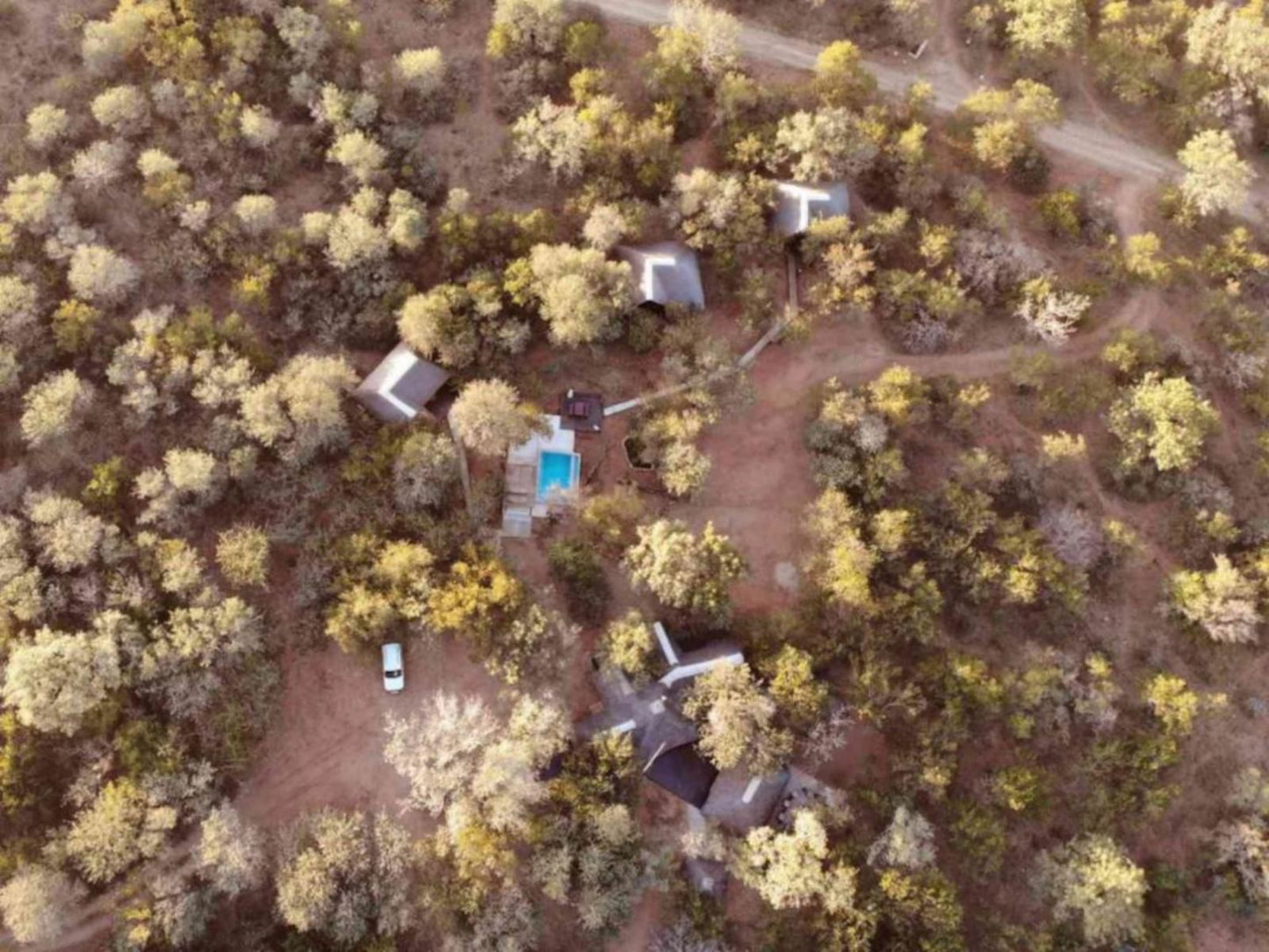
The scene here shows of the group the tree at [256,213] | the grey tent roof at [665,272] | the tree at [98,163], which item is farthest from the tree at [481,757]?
the tree at [98,163]

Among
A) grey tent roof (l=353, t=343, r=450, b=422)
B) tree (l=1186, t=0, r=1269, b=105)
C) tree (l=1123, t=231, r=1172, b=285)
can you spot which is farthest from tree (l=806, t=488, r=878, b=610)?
tree (l=1186, t=0, r=1269, b=105)

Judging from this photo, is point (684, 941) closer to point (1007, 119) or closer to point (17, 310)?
point (17, 310)

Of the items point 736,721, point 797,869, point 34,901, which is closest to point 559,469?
point 736,721

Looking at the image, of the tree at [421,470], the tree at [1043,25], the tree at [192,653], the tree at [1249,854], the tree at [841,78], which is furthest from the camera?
the tree at [1043,25]

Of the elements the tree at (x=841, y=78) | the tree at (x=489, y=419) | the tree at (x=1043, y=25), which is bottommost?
the tree at (x=489, y=419)

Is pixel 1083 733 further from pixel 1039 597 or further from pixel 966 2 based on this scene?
pixel 966 2

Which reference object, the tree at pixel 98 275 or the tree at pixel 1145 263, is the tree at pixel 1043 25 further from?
the tree at pixel 98 275
